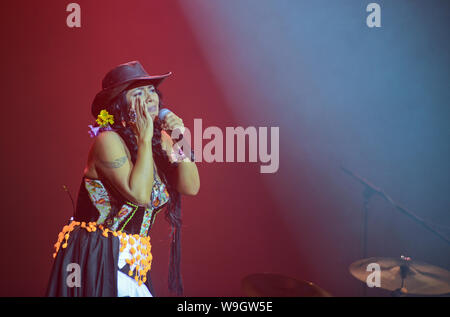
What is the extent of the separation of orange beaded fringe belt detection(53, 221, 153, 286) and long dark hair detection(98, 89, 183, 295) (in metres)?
0.10

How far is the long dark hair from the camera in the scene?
73.1 inches

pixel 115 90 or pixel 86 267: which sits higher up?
pixel 115 90

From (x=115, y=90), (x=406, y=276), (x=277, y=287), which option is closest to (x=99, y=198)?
(x=115, y=90)

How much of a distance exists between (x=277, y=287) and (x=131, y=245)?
0.69 m

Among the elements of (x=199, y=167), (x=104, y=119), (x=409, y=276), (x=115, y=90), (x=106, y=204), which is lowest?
(x=409, y=276)

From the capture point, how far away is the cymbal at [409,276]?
7.07ft

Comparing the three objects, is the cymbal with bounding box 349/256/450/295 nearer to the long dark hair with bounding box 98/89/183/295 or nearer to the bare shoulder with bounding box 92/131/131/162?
the long dark hair with bounding box 98/89/183/295

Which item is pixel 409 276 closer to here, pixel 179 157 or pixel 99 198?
pixel 179 157

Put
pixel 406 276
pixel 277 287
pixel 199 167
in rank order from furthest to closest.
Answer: pixel 199 167 → pixel 406 276 → pixel 277 287

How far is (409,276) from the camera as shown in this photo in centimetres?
224

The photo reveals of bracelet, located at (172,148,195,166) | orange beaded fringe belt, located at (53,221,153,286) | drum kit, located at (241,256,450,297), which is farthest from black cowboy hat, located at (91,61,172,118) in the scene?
drum kit, located at (241,256,450,297)

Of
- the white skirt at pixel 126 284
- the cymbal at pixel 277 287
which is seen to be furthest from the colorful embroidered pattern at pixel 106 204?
the cymbal at pixel 277 287

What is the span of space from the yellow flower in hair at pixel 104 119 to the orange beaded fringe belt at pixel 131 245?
1.51 feet
